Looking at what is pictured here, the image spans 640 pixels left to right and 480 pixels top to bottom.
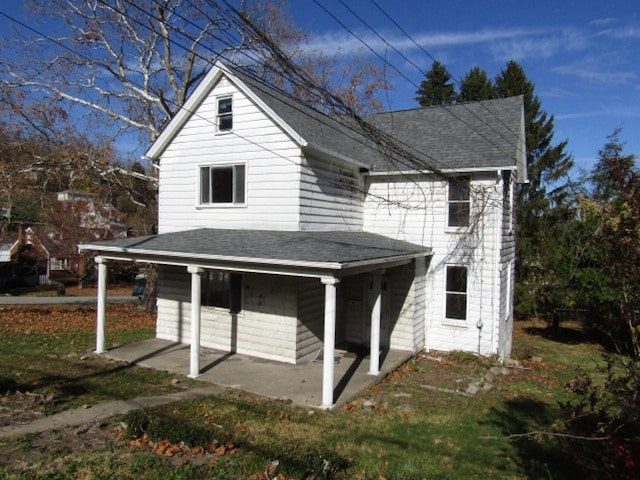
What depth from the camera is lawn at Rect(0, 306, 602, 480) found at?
6262mm

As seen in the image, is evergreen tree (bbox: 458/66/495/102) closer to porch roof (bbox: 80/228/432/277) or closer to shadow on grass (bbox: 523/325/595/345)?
shadow on grass (bbox: 523/325/595/345)

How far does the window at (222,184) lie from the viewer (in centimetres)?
1342

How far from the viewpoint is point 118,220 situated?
102ft

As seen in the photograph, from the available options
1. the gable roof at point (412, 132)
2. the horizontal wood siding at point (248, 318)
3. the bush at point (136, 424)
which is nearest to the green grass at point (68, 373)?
the horizontal wood siding at point (248, 318)

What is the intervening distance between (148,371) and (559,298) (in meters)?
15.8

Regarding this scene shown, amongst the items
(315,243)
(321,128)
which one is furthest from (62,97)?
(315,243)

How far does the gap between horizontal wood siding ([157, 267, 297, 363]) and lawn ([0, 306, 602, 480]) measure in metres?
2.54

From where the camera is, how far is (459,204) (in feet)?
47.0

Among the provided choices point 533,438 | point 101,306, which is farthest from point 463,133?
point 101,306

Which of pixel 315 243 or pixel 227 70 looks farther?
pixel 227 70

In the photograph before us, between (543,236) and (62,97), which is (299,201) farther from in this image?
(543,236)

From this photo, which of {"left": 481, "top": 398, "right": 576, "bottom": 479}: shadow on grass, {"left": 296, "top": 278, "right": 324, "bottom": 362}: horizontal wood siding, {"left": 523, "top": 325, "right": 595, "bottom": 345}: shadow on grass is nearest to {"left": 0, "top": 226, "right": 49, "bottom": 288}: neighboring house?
{"left": 296, "top": 278, "right": 324, "bottom": 362}: horizontal wood siding

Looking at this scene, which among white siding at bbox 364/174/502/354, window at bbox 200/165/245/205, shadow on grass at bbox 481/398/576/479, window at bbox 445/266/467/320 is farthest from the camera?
window at bbox 445/266/467/320

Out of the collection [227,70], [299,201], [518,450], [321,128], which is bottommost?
[518,450]
